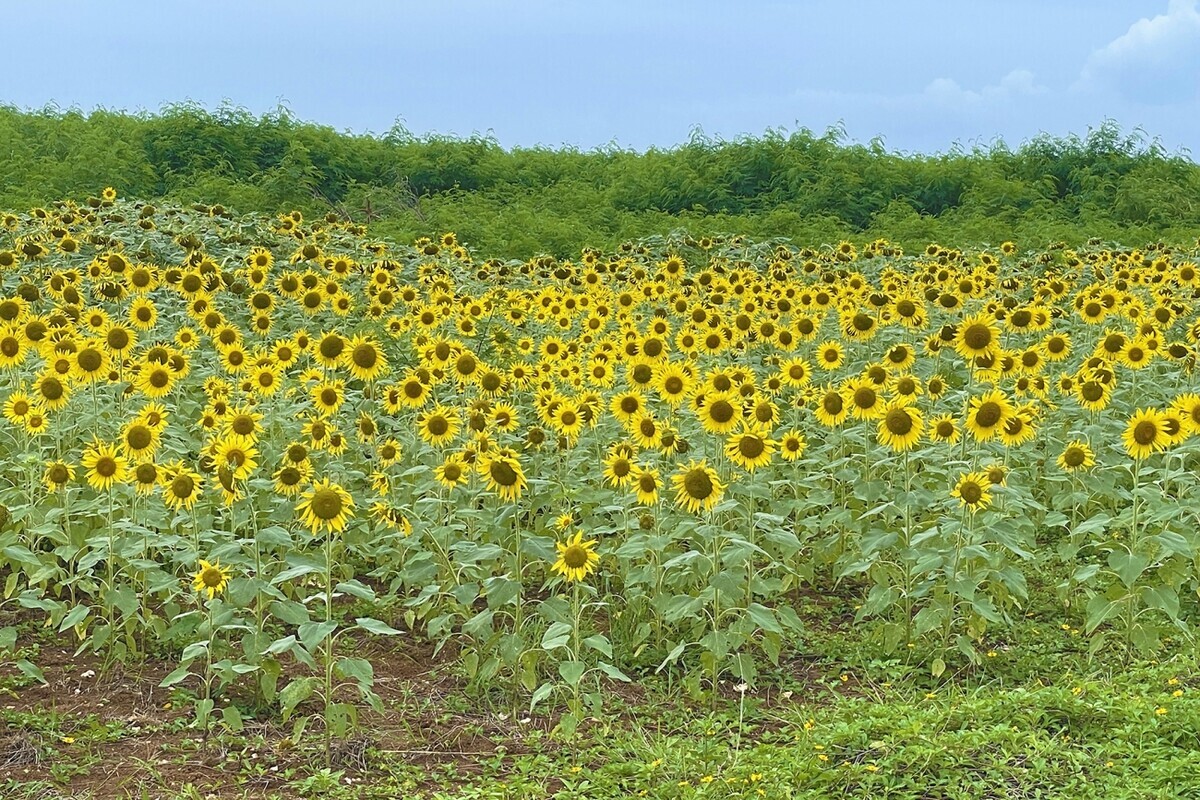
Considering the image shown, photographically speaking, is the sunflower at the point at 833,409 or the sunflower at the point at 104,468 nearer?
the sunflower at the point at 104,468

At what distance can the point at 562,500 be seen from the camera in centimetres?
577

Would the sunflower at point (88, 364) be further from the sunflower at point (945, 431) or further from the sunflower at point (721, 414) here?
the sunflower at point (945, 431)

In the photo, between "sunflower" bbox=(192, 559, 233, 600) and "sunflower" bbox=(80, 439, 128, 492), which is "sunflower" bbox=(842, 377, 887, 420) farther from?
"sunflower" bbox=(80, 439, 128, 492)

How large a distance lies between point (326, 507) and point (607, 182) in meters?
19.7

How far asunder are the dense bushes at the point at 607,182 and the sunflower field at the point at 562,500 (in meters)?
9.59

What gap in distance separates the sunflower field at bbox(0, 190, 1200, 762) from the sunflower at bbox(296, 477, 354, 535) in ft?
0.03

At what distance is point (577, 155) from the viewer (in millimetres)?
25703

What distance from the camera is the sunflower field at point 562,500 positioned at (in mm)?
4562

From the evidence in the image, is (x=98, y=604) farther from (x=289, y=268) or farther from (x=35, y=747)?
(x=289, y=268)

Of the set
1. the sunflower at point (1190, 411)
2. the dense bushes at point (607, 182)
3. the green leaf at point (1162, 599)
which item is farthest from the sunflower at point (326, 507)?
the dense bushes at point (607, 182)

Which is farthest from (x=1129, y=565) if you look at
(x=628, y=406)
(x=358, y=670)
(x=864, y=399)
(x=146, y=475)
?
(x=146, y=475)

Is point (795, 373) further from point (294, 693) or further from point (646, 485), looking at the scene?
point (294, 693)

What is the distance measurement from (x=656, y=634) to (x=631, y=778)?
113 centimetres

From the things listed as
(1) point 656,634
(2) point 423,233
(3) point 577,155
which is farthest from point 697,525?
(3) point 577,155
